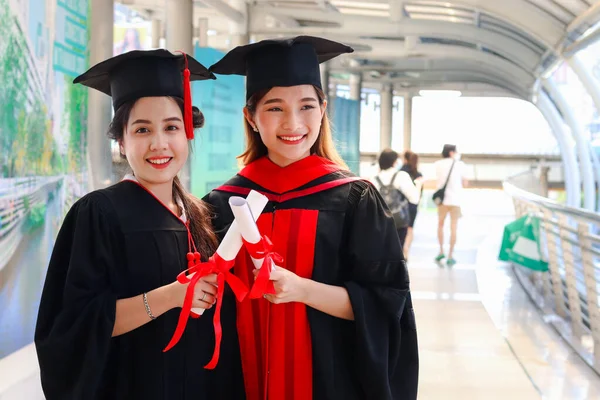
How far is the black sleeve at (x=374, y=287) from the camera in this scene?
2090mm

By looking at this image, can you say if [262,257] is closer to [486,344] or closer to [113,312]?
[113,312]

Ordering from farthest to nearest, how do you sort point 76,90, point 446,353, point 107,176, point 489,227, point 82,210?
point 489,227
point 446,353
point 107,176
point 76,90
point 82,210

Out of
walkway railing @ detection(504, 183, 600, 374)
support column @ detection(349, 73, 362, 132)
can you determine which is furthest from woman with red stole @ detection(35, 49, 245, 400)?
support column @ detection(349, 73, 362, 132)

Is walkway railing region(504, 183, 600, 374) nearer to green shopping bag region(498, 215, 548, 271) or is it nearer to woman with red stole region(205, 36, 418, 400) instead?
green shopping bag region(498, 215, 548, 271)

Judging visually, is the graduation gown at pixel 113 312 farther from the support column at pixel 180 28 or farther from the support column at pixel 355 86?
the support column at pixel 355 86

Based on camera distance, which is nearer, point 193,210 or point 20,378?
point 193,210

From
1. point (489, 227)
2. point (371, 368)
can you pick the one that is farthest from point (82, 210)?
point (489, 227)

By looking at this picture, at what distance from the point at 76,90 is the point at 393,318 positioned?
7.82 feet

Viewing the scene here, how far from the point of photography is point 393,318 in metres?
2.13

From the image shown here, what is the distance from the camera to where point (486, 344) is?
5.73 metres

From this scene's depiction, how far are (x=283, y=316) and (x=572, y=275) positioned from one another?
4.15m

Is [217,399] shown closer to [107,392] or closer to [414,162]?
[107,392]

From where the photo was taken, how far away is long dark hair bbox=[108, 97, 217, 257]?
6.82ft

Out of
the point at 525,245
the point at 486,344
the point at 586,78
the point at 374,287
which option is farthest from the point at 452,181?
the point at 374,287
